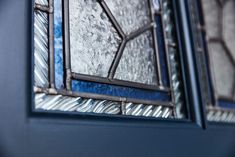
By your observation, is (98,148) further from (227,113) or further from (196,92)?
(227,113)

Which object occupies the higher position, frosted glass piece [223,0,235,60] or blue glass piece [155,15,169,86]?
frosted glass piece [223,0,235,60]

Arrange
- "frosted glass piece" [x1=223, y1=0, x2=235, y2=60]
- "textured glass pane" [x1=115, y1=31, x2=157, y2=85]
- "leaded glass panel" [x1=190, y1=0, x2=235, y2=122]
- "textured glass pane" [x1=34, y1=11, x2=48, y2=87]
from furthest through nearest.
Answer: "frosted glass piece" [x1=223, y1=0, x2=235, y2=60] → "leaded glass panel" [x1=190, y1=0, x2=235, y2=122] → "textured glass pane" [x1=115, y1=31, x2=157, y2=85] → "textured glass pane" [x1=34, y1=11, x2=48, y2=87]

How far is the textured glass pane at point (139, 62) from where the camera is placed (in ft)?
2.12

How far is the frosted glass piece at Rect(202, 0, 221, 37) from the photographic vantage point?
3.24 ft

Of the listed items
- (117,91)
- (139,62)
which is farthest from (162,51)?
(117,91)

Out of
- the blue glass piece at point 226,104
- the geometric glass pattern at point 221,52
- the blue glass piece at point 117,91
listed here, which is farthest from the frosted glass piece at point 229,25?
the blue glass piece at point 117,91

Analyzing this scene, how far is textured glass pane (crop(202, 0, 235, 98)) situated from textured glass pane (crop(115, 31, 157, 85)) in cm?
30

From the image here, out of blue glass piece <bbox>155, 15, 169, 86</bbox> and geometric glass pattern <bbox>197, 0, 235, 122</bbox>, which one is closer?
blue glass piece <bbox>155, 15, 169, 86</bbox>

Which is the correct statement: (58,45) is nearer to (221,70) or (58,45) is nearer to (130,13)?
(130,13)

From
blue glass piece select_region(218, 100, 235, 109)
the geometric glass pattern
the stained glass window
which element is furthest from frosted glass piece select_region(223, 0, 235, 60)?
the stained glass window

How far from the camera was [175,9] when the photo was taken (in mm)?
789

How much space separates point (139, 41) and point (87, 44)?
161mm

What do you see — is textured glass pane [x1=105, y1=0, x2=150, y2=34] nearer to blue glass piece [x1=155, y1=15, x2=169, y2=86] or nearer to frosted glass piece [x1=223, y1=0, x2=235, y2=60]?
blue glass piece [x1=155, y1=15, x2=169, y2=86]

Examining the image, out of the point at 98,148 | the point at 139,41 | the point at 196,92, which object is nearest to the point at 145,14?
the point at 139,41
